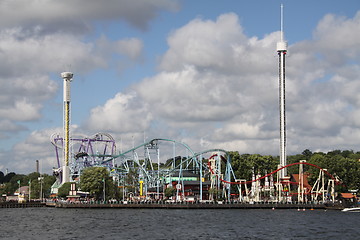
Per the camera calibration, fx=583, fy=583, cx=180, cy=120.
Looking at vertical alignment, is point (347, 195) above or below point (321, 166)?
below

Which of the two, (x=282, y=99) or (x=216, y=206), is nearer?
(x=216, y=206)

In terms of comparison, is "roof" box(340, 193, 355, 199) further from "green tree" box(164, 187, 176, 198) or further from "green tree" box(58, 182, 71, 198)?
"green tree" box(58, 182, 71, 198)

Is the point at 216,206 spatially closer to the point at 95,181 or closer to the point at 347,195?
the point at 95,181

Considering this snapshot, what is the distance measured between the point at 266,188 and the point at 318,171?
16778mm

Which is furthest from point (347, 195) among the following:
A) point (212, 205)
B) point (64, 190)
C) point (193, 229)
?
point (193, 229)

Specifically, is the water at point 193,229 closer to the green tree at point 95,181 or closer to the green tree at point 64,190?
the green tree at point 95,181

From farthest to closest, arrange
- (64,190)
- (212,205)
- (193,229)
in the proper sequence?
(64,190) < (212,205) < (193,229)

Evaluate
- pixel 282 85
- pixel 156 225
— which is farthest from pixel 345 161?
pixel 156 225

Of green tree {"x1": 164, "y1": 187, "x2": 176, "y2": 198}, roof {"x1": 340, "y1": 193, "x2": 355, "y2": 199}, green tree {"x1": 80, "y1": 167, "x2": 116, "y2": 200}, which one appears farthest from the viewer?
green tree {"x1": 164, "y1": 187, "x2": 176, "y2": 198}

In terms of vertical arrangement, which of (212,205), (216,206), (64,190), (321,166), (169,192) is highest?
(321,166)

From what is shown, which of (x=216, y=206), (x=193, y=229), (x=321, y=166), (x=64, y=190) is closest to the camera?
(x=193, y=229)

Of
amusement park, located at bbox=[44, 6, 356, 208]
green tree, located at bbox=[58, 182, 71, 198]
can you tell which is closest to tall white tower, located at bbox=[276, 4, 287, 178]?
amusement park, located at bbox=[44, 6, 356, 208]

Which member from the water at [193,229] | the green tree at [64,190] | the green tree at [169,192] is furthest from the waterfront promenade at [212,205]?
the water at [193,229]

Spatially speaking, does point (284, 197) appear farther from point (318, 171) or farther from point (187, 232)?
point (187, 232)
